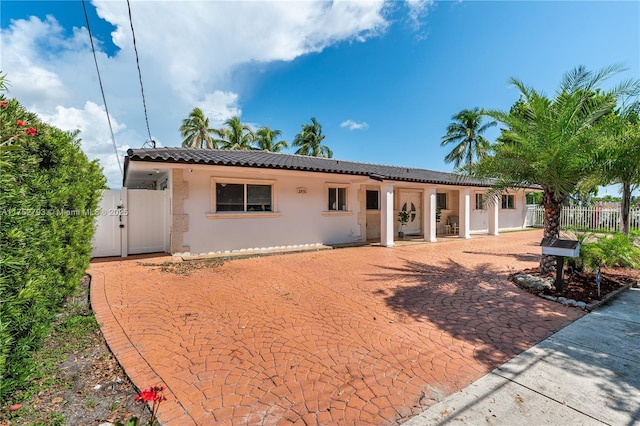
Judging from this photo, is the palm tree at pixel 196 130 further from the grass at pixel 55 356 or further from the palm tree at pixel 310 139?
the grass at pixel 55 356

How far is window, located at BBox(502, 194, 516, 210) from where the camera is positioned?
2069 centimetres

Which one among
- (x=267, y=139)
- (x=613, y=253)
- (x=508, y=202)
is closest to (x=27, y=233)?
(x=613, y=253)

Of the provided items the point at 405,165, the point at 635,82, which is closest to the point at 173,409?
the point at 635,82

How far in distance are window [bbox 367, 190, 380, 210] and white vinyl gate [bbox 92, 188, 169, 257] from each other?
10.2m

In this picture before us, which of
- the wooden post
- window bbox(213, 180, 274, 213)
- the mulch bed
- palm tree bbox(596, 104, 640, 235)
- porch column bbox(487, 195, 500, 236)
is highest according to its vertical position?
palm tree bbox(596, 104, 640, 235)

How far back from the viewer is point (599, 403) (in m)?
2.71

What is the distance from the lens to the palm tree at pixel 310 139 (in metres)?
39.3

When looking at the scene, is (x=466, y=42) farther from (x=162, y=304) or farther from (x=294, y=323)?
(x=162, y=304)

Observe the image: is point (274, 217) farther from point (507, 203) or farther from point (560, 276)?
point (507, 203)

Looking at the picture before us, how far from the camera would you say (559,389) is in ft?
9.58

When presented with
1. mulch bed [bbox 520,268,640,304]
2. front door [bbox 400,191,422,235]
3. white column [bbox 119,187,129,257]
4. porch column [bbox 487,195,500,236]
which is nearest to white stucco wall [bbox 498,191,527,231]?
porch column [bbox 487,195,500,236]

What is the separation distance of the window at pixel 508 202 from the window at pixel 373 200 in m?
11.5

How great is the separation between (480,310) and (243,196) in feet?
29.5

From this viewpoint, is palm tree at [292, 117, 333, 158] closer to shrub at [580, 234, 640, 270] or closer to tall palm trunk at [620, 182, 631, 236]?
tall palm trunk at [620, 182, 631, 236]
